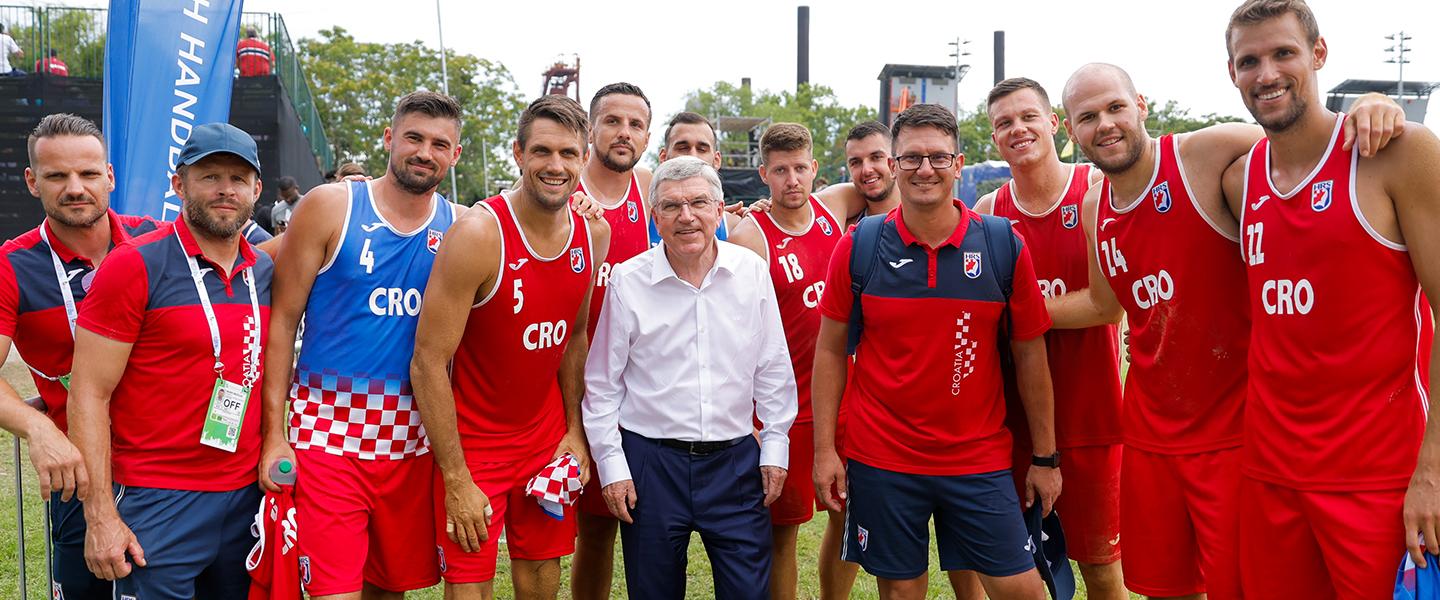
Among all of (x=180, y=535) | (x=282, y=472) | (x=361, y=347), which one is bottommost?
(x=180, y=535)

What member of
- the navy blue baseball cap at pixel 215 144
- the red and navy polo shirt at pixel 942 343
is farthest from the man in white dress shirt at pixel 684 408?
the navy blue baseball cap at pixel 215 144

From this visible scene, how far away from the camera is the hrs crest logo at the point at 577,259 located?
155 inches

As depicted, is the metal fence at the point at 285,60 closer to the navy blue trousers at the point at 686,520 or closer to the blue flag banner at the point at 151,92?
the blue flag banner at the point at 151,92

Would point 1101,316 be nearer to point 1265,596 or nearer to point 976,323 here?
point 976,323

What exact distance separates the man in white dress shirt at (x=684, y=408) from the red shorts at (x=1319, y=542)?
178 cm

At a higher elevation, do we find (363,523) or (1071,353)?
(1071,353)

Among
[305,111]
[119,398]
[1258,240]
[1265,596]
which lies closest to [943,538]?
[1265,596]

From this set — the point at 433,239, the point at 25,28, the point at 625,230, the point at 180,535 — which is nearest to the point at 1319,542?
the point at 625,230

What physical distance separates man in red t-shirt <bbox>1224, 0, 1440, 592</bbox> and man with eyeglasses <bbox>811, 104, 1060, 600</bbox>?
2.89 ft

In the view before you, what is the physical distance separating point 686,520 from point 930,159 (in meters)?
1.81

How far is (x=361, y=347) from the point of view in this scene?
3762 millimetres

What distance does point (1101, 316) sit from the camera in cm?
386

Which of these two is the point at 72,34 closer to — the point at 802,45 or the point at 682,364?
the point at 682,364

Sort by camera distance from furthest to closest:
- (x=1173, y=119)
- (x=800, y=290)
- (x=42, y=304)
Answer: (x=1173, y=119), (x=800, y=290), (x=42, y=304)
